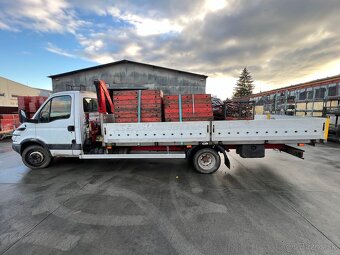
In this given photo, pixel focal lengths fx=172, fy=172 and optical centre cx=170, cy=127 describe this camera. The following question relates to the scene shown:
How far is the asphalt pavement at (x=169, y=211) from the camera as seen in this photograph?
241cm

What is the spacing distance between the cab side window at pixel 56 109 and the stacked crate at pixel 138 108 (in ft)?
4.97

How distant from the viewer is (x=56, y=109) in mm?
5102

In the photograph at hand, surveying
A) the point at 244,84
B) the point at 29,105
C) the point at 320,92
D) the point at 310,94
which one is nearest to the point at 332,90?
the point at 320,92

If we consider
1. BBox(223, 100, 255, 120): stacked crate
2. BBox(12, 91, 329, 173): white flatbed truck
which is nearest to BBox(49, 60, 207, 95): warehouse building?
BBox(12, 91, 329, 173): white flatbed truck

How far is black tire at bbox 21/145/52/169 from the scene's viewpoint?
5.30 metres

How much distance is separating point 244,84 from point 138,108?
2424 inches

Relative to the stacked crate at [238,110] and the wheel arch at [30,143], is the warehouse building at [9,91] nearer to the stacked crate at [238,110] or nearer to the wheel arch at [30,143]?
the wheel arch at [30,143]

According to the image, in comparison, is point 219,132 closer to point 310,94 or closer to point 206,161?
point 206,161

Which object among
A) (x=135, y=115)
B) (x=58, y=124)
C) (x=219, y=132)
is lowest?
(x=219, y=132)

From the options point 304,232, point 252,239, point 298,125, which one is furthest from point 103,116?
point 298,125

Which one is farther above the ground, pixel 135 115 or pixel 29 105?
pixel 29 105

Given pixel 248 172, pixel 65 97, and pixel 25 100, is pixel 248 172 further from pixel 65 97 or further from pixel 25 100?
A: pixel 25 100

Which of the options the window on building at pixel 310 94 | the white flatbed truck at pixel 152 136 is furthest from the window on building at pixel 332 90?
the white flatbed truck at pixel 152 136

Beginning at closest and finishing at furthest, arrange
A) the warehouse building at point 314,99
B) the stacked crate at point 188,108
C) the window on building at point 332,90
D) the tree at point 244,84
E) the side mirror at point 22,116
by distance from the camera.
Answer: the stacked crate at point 188,108
the side mirror at point 22,116
the warehouse building at point 314,99
the window on building at point 332,90
the tree at point 244,84
